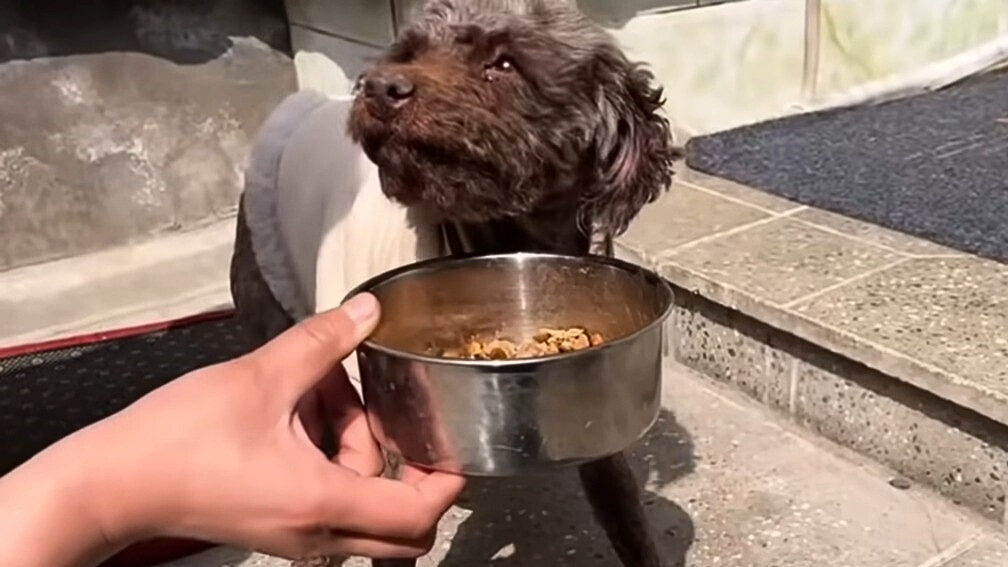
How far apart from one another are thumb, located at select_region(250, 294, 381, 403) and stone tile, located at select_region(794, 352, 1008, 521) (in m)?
1.33

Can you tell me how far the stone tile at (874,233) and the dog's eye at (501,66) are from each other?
1267mm

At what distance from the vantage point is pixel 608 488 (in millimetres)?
1995

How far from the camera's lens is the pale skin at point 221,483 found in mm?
979

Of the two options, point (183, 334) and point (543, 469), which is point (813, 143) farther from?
point (543, 469)

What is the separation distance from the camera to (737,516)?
224cm

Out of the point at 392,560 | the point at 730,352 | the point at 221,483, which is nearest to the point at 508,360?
the point at 221,483

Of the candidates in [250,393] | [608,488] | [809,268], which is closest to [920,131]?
[809,268]

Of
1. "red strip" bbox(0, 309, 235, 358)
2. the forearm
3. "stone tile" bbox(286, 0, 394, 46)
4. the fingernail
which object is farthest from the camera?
"stone tile" bbox(286, 0, 394, 46)

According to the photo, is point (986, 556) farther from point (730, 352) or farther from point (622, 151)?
point (622, 151)

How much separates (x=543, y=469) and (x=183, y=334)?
1.59 meters

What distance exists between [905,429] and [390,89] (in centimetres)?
125

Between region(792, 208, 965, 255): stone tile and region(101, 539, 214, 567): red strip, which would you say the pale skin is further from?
region(792, 208, 965, 255): stone tile

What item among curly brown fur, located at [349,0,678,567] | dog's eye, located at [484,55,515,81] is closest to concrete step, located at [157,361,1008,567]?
curly brown fur, located at [349,0,678,567]

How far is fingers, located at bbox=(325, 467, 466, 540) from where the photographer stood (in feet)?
3.61
